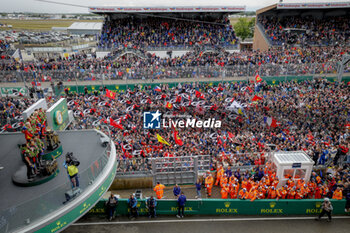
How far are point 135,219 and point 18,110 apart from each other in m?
15.1

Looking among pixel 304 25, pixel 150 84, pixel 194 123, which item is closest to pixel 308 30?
pixel 304 25

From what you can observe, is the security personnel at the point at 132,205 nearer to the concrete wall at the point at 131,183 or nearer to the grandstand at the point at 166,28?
the concrete wall at the point at 131,183

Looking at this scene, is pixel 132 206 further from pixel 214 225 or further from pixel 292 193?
pixel 292 193

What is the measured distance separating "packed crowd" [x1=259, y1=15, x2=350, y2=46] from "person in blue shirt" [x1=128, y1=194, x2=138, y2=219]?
115 feet

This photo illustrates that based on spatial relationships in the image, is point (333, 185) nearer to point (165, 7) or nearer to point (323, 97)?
point (323, 97)

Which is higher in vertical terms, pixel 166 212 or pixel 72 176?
pixel 72 176

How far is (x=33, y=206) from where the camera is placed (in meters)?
7.06

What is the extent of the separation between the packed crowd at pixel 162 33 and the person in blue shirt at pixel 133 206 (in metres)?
28.4

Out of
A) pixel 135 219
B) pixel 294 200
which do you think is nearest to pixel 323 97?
pixel 294 200

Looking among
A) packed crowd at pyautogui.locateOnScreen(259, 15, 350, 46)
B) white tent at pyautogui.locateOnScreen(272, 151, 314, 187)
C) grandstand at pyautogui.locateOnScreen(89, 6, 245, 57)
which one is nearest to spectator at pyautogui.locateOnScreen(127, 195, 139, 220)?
white tent at pyautogui.locateOnScreen(272, 151, 314, 187)

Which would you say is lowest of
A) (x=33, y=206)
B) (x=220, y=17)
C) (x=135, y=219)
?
(x=135, y=219)

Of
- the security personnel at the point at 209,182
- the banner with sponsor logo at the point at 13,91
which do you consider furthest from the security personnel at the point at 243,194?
the banner with sponsor logo at the point at 13,91

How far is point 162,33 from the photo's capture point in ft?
127

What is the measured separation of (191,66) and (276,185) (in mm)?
19881
